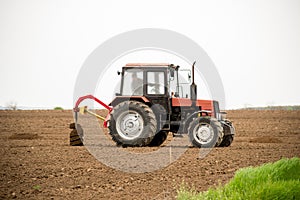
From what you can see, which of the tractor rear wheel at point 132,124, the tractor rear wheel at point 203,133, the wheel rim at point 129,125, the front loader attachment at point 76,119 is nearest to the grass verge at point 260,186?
the tractor rear wheel at point 203,133

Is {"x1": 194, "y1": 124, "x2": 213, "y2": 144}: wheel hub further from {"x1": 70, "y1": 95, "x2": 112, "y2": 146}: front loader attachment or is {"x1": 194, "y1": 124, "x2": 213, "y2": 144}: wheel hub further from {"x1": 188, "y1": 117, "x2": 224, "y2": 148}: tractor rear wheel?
{"x1": 70, "y1": 95, "x2": 112, "y2": 146}: front loader attachment

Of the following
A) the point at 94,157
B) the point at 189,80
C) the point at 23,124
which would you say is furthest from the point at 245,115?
the point at 94,157

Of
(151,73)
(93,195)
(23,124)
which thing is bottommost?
(93,195)

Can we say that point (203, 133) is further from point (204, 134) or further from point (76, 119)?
point (76, 119)

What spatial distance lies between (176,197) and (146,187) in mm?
1097

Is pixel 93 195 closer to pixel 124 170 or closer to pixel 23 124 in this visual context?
pixel 124 170

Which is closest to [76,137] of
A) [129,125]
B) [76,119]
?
[76,119]

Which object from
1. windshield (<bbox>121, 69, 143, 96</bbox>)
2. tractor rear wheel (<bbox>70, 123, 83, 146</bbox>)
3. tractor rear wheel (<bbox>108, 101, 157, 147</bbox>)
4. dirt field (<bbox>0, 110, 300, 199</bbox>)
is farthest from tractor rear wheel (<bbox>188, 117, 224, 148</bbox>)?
tractor rear wheel (<bbox>70, 123, 83, 146</bbox>)

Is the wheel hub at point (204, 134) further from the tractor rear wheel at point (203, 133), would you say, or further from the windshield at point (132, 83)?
the windshield at point (132, 83)

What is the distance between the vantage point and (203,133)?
39.4 feet

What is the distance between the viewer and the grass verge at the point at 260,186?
6.20 metres

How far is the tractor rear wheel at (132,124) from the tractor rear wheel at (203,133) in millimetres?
1101

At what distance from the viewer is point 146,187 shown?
7309 mm

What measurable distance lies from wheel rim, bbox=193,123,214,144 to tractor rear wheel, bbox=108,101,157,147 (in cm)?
120
